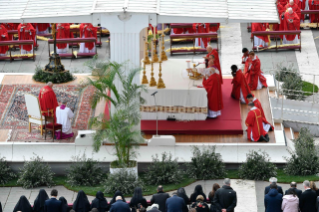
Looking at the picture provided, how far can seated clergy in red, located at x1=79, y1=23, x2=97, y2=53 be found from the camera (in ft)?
108

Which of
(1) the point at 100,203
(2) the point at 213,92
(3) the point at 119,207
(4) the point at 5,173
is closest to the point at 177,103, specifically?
(2) the point at 213,92

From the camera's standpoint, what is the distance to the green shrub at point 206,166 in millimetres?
22438

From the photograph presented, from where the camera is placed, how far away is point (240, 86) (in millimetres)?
26266

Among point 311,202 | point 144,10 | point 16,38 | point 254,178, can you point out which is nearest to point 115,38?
point 144,10

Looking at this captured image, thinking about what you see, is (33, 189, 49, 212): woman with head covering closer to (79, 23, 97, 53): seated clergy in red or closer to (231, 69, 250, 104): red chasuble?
(231, 69, 250, 104): red chasuble

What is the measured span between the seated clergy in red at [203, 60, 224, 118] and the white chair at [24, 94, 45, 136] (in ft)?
17.0

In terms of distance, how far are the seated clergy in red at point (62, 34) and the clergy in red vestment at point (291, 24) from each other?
9.02m

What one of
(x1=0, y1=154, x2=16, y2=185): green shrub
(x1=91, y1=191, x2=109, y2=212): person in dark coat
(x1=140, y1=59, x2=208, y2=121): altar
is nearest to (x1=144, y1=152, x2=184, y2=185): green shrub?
(x1=140, y1=59, x2=208, y2=121): altar

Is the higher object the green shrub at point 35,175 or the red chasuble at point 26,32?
the red chasuble at point 26,32

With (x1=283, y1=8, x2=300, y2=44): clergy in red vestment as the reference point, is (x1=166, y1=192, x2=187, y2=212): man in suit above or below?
below

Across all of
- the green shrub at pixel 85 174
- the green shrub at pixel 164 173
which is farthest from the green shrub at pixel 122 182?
the green shrub at pixel 85 174

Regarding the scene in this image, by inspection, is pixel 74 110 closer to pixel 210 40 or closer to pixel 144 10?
pixel 144 10

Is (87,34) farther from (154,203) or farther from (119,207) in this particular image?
(119,207)

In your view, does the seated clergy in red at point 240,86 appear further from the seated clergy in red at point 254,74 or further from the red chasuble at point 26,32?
the red chasuble at point 26,32
